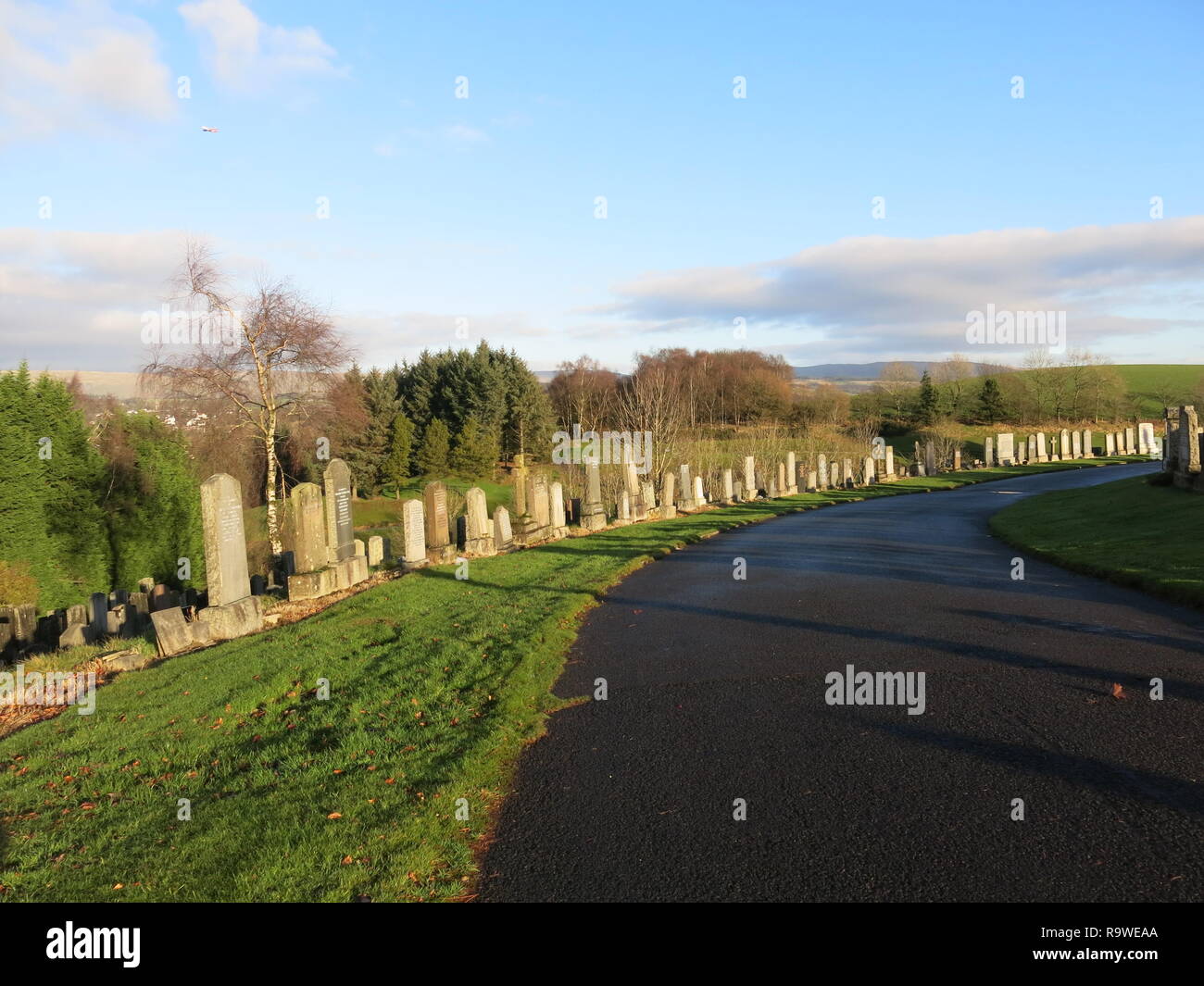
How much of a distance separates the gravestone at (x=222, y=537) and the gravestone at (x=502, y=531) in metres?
7.02

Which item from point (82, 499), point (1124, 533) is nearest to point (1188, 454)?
point (1124, 533)

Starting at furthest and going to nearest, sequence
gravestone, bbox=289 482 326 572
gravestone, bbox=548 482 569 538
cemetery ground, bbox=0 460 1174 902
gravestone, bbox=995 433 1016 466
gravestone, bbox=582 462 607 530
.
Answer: gravestone, bbox=995 433 1016 466, gravestone, bbox=582 462 607 530, gravestone, bbox=548 482 569 538, gravestone, bbox=289 482 326 572, cemetery ground, bbox=0 460 1174 902

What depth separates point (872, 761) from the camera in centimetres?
540

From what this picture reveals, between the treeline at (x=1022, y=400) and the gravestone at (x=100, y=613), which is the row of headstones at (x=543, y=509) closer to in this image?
the gravestone at (x=100, y=613)

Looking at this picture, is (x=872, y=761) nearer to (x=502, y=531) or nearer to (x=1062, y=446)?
(x=502, y=531)

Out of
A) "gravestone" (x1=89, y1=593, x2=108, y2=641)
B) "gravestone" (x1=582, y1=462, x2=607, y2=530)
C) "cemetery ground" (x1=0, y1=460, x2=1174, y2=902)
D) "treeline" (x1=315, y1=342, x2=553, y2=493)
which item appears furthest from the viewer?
"treeline" (x1=315, y1=342, x2=553, y2=493)

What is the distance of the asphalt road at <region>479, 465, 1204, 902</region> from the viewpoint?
4.03 meters

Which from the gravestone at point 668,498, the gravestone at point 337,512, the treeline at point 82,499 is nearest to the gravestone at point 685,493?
the gravestone at point 668,498

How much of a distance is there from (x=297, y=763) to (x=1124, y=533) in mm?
15045

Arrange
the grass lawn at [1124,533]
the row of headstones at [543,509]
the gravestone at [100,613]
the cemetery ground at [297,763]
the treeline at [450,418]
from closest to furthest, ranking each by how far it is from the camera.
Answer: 1. the cemetery ground at [297,763]
2. the grass lawn at [1124,533]
3. the gravestone at [100,613]
4. the row of headstones at [543,509]
5. the treeline at [450,418]

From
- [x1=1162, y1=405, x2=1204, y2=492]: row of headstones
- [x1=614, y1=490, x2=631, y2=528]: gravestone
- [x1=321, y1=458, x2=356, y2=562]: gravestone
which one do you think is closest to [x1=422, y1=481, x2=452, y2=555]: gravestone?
[x1=321, y1=458, x2=356, y2=562]: gravestone

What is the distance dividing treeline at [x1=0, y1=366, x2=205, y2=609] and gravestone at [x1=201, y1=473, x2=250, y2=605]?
447 inches

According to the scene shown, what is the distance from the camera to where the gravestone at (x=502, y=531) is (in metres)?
18.5

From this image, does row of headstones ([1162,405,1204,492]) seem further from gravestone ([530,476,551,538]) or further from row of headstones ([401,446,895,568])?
gravestone ([530,476,551,538])
